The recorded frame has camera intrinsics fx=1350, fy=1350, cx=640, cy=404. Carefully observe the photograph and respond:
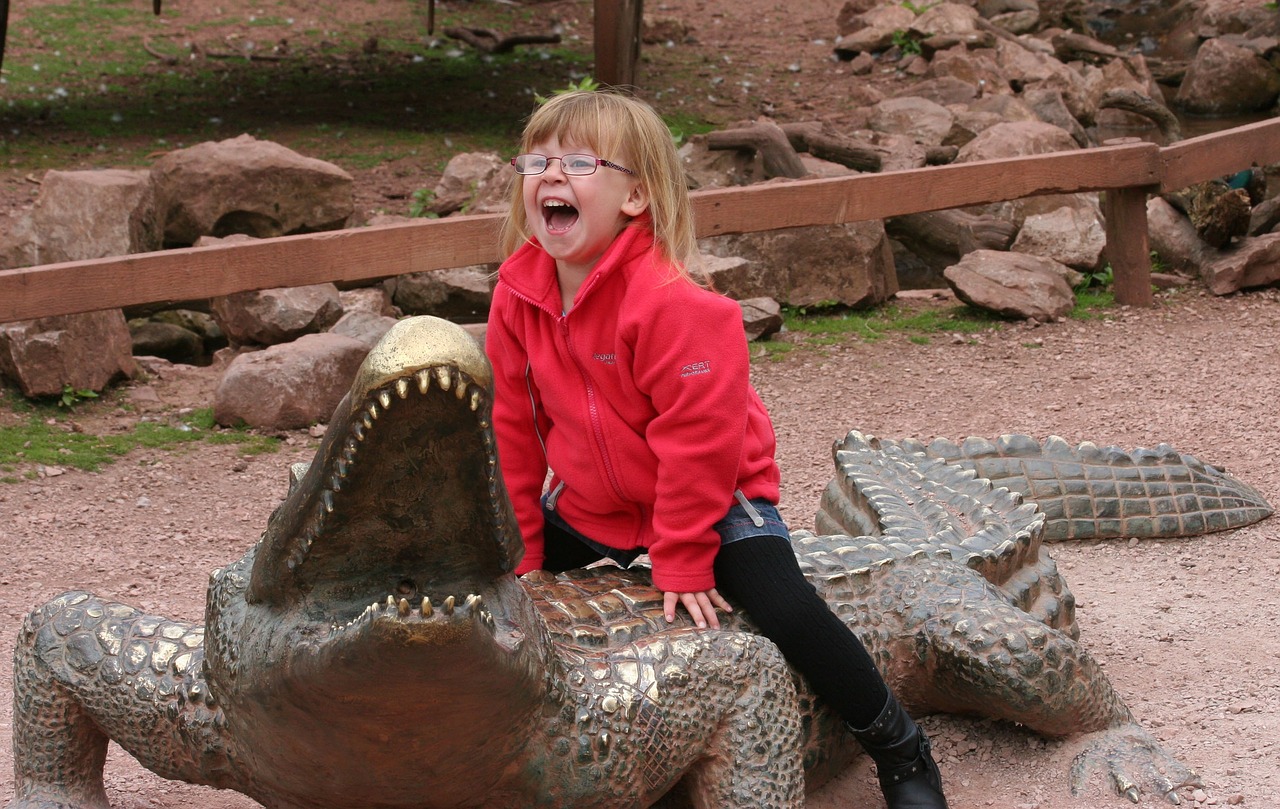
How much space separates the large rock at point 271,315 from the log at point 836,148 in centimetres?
348

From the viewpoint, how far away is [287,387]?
5.01 m

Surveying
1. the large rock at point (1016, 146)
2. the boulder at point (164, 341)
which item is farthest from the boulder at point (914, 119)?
the boulder at point (164, 341)

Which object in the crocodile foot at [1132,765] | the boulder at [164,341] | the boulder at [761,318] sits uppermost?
the crocodile foot at [1132,765]

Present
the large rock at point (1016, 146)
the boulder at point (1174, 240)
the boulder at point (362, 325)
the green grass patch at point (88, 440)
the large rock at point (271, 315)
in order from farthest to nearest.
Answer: the large rock at point (1016, 146), the boulder at point (1174, 240), the large rock at point (271, 315), the boulder at point (362, 325), the green grass patch at point (88, 440)

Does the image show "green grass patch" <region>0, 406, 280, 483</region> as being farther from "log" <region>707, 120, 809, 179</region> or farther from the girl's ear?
"log" <region>707, 120, 809, 179</region>

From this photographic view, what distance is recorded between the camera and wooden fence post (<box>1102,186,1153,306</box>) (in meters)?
6.43

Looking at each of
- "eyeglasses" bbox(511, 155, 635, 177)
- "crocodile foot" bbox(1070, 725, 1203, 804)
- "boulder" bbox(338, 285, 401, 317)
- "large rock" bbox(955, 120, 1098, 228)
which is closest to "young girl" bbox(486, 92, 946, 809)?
"eyeglasses" bbox(511, 155, 635, 177)

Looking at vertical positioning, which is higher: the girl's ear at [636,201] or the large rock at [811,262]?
the girl's ear at [636,201]

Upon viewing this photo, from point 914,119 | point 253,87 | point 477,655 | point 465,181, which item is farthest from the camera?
point 253,87

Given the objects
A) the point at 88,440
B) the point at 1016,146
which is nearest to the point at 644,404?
the point at 88,440

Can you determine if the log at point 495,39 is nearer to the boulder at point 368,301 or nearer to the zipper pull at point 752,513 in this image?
the boulder at point 368,301

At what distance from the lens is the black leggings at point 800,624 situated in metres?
2.45

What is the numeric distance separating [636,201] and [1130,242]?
470 cm

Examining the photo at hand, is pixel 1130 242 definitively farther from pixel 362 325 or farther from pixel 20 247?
pixel 20 247
